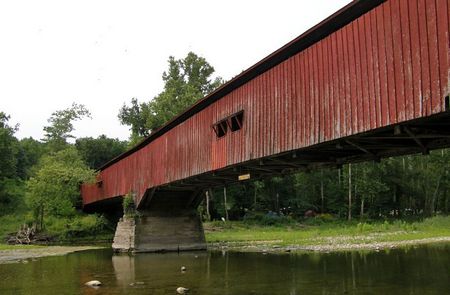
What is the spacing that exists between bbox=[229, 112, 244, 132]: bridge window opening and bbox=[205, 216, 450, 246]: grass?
12.5 m

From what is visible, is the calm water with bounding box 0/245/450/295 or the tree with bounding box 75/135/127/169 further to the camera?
the tree with bounding box 75/135/127/169

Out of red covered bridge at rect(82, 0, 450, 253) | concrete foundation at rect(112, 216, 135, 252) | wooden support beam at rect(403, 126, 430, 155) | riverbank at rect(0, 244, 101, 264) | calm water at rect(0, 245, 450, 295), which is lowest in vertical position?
riverbank at rect(0, 244, 101, 264)

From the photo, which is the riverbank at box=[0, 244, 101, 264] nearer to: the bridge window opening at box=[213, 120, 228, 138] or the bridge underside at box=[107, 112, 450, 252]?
the bridge underside at box=[107, 112, 450, 252]

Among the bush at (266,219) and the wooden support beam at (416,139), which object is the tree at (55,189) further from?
the wooden support beam at (416,139)

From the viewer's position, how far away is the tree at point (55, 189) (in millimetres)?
40469

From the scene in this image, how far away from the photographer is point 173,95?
51.9 metres

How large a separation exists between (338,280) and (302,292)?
7.02 ft

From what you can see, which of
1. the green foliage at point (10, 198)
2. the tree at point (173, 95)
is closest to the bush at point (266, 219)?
the tree at point (173, 95)

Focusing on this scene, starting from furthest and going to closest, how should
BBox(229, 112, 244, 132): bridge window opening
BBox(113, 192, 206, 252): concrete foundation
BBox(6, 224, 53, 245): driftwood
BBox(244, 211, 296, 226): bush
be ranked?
BBox(244, 211, 296, 226): bush, BBox(6, 224, 53, 245): driftwood, BBox(113, 192, 206, 252): concrete foundation, BBox(229, 112, 244, 132): bridge window opening

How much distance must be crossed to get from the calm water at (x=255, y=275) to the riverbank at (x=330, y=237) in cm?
395

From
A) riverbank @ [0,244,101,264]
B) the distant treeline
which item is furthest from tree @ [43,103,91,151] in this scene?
riverbank @ [0,244,101,264]

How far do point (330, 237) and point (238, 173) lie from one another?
1455 centimetres

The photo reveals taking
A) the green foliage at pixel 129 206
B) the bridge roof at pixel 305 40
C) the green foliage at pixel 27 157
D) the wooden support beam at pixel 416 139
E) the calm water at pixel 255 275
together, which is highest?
the green foliage at pixel 27 157

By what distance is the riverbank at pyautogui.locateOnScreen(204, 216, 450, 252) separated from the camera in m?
26.0
